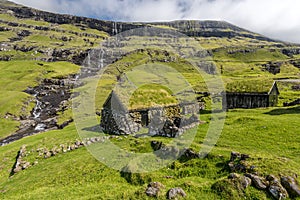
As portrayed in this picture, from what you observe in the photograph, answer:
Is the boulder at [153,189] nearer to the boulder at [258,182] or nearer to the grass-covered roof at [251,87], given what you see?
the boulder at [258,182]

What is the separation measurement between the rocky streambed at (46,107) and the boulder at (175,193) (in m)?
51.4

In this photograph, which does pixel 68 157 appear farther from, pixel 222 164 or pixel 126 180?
pixel 222 164

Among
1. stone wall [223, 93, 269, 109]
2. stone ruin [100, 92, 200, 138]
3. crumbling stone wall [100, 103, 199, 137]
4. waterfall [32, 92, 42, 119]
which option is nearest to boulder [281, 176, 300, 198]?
crumbling stone wall [100, 103, 199, 137]

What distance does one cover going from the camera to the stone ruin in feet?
97.1

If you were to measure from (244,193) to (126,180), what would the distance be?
29.8 feet

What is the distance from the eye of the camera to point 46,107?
99.8m

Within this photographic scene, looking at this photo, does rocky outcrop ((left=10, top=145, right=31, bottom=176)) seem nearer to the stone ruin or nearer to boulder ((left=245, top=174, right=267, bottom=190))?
the stone ruin

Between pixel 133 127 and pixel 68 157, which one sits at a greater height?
pixel 133 127

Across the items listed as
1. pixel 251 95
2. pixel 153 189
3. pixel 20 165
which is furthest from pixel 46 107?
pixel 153 189

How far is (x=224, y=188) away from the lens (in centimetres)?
1479

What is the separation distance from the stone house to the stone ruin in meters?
14.7

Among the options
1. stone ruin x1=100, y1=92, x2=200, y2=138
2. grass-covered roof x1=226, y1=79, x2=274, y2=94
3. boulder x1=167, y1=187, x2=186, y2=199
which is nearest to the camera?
boulder x1=167, y1=187, x2=186, y2=199

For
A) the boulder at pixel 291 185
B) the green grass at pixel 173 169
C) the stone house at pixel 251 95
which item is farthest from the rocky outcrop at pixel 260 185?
the stone house at pixel 251 95

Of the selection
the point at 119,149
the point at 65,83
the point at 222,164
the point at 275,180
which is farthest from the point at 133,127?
the point at 65,83
